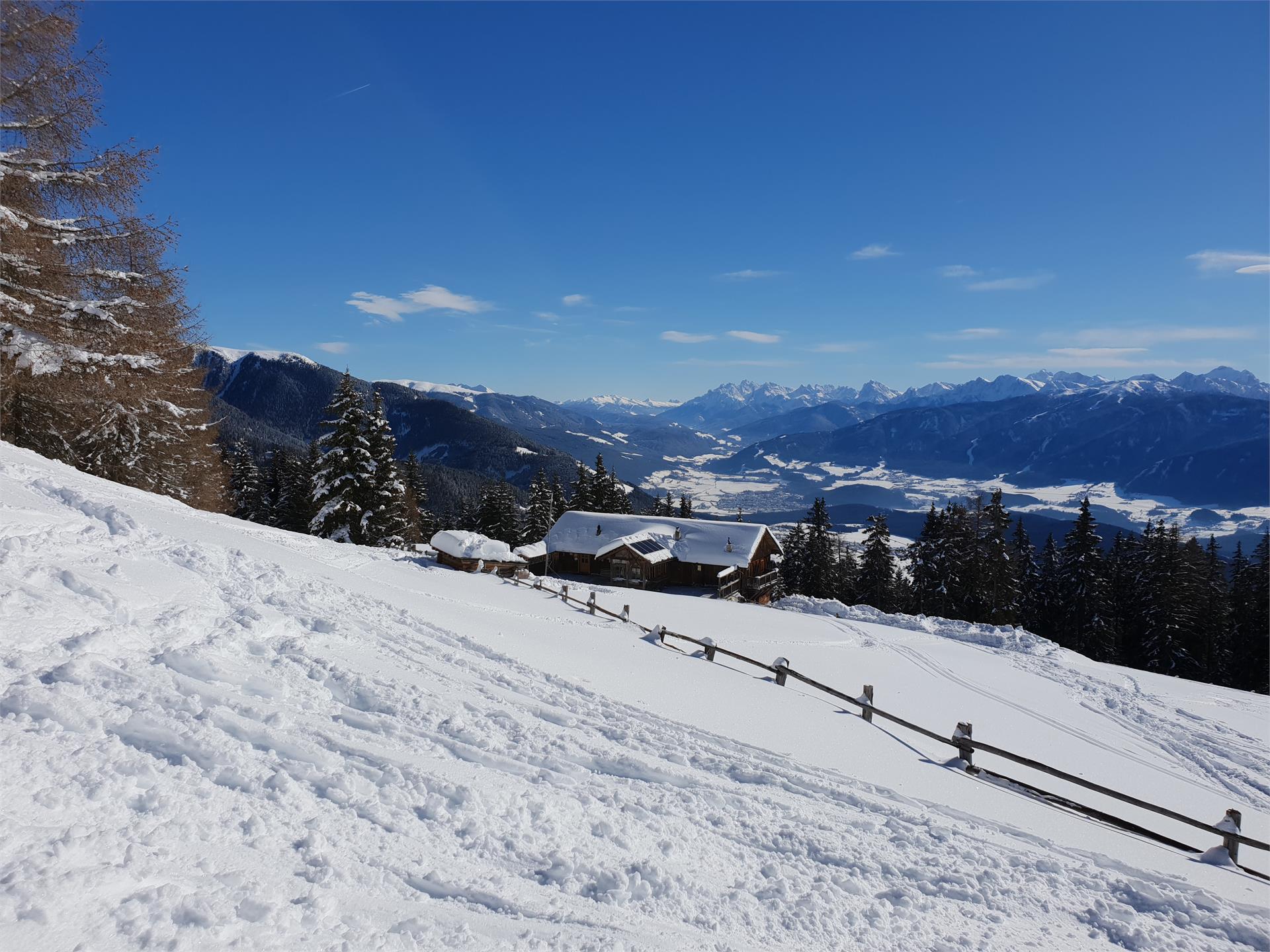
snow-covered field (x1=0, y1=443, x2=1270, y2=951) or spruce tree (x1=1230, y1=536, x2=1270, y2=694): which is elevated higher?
snow-covered field (x1=0, y1=443, x2=1270, y2=951)

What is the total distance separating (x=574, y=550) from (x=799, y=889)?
32906 mm

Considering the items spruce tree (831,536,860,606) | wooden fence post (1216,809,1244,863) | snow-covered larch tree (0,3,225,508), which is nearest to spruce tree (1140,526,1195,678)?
spruce tree (831,536,860,606)

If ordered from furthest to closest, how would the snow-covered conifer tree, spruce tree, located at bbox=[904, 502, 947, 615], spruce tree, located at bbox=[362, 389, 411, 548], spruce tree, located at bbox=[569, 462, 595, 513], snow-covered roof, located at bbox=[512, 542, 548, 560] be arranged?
spruce tree, located at bbox=[569, 462, 595, 513], spruce tree, located at bbox=[904, 502, 947, 615], the snow-covered conifer tree, snow-covered roof, located at bbox=[512, 542, 548, 560], spruce tree, located at bbox=[362, 389, 411, 548]

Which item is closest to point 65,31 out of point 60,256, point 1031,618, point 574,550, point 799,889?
point 60,256

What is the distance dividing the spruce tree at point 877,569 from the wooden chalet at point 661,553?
10.8m

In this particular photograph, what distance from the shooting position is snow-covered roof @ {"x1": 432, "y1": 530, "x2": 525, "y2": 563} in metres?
28.2

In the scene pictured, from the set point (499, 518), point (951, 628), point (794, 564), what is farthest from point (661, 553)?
point (499, 518)

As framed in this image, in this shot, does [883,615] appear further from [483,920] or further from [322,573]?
[483,920]

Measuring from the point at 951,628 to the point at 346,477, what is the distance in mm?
31824

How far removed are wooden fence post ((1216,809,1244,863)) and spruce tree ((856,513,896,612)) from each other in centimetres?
3785

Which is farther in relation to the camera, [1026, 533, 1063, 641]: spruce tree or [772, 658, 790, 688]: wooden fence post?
[1026, 533, 1063, 641]: spruce tree

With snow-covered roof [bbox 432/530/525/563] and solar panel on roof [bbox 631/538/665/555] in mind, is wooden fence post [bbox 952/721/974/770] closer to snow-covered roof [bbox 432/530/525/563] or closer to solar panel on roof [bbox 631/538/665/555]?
snow-covered roof [bbox 432/530/525/563]

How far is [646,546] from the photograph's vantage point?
126ft

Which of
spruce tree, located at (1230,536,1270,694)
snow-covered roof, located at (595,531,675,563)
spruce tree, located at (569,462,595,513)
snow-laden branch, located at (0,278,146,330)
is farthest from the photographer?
spruce tree, located at (569,462,595,513)
